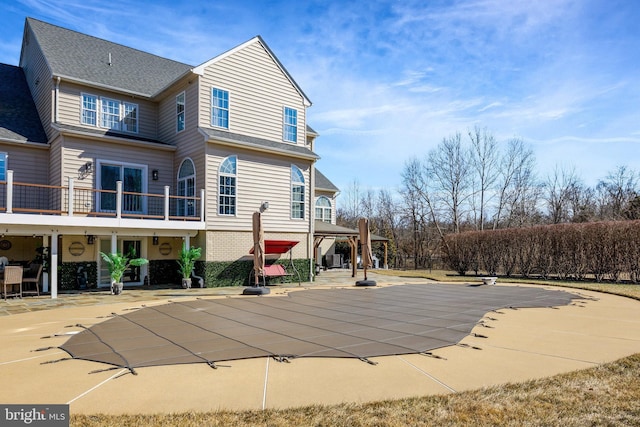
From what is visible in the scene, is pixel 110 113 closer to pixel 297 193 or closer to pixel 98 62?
pixel 98 62

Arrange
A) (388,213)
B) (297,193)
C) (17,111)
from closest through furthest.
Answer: (17,111) < (297,193) < (388,213)

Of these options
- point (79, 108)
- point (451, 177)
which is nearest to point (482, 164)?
point (451, 177)

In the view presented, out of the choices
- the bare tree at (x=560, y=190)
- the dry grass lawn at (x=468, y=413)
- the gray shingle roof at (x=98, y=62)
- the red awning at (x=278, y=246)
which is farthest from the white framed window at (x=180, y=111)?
the bare tree at (x=560, y=190)

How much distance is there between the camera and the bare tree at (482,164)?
3519cm

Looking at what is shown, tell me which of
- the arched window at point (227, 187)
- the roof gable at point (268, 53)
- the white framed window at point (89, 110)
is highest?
the roof gable at point (268, 53)

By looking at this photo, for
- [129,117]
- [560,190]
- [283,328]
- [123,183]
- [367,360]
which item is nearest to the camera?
[367,360]

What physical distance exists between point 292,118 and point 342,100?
4.66 m

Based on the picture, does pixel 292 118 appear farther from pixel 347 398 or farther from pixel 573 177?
pixel 573 177

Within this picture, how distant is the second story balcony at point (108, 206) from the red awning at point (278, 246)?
2661 millimetres

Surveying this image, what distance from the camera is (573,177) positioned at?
3678cm

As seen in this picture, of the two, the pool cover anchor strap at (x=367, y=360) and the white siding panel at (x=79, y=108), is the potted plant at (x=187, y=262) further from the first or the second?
the pool cover anchor strap at (x=367, y=360)

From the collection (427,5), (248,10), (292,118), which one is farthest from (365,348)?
(292,118)

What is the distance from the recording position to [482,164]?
116 feet

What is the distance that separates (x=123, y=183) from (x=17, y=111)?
16.9 feet
